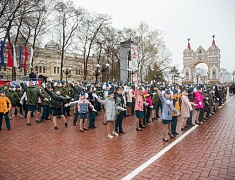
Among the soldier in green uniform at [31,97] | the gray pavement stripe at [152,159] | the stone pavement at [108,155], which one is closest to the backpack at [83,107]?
the stone pavement at [108,155]

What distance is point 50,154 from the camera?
5.82 metres

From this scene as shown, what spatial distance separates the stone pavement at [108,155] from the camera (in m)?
4.59

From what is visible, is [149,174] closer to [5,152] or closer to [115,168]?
[115,168]

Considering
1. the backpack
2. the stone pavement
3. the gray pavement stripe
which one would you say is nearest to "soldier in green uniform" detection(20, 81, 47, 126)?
the stone pavement

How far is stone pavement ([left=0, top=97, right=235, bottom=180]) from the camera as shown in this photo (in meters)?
4.59

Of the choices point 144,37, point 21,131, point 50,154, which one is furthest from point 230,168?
point 144,37

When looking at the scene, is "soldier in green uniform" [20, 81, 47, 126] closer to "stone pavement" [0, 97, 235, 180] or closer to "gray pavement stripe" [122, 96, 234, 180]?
"stone pavement" [0, 97, 235, 180]

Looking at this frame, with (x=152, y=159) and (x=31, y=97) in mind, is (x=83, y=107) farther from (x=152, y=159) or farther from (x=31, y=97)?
(x=152, y=159)

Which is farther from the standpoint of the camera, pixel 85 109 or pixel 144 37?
pixel 144 37

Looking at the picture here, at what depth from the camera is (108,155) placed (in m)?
5.74

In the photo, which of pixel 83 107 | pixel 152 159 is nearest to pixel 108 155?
pixel 152 159

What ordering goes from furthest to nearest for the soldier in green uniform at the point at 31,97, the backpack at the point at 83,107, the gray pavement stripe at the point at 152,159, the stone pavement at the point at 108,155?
the soldier in green uniform at the point at 31,97 < the backpack at the point at 83,107 < the stone pavement at the point at 108,155 < the gray pavement stripe at the point at 152,159

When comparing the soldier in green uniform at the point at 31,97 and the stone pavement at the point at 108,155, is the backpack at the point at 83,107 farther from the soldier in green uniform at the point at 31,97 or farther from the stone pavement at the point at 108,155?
the soldier in green uniform at the point at 31,97

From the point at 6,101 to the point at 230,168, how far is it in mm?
8846
